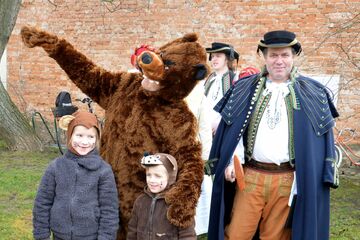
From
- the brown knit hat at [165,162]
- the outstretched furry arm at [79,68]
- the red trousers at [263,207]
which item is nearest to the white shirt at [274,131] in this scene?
the red trousers at [263,207]

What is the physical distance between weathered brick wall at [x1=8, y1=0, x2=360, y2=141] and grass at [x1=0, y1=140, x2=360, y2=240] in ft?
5.07

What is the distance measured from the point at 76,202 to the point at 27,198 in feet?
9.81

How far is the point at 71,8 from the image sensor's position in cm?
913

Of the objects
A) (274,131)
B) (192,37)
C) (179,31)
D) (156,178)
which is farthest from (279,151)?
(179,31)

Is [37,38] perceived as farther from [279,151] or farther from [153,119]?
[279,151]

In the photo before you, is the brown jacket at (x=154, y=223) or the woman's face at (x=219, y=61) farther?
the woman's face at (x=219, y=61)

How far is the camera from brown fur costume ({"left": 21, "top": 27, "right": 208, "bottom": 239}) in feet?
9.26

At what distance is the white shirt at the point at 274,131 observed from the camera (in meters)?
2.88

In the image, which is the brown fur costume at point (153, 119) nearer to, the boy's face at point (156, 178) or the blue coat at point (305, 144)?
the boy's face at point (156, 178)

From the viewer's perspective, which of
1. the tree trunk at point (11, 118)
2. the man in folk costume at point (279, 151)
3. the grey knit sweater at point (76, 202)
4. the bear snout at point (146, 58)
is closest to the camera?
the grey knit sweater at point (76, 202)

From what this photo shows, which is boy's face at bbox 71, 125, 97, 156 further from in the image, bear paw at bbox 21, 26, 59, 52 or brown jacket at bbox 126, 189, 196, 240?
bear paw at bbox 21, 26, 59, 52

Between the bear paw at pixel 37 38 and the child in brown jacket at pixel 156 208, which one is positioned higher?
the bear paw at pixel 37 38

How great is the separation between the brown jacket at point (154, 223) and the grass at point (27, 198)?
67.1 inches

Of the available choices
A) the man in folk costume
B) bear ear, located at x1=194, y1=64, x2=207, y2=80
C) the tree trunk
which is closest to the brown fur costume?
bear ear, located at x1=194, y1=64, x2=207, y2=80
